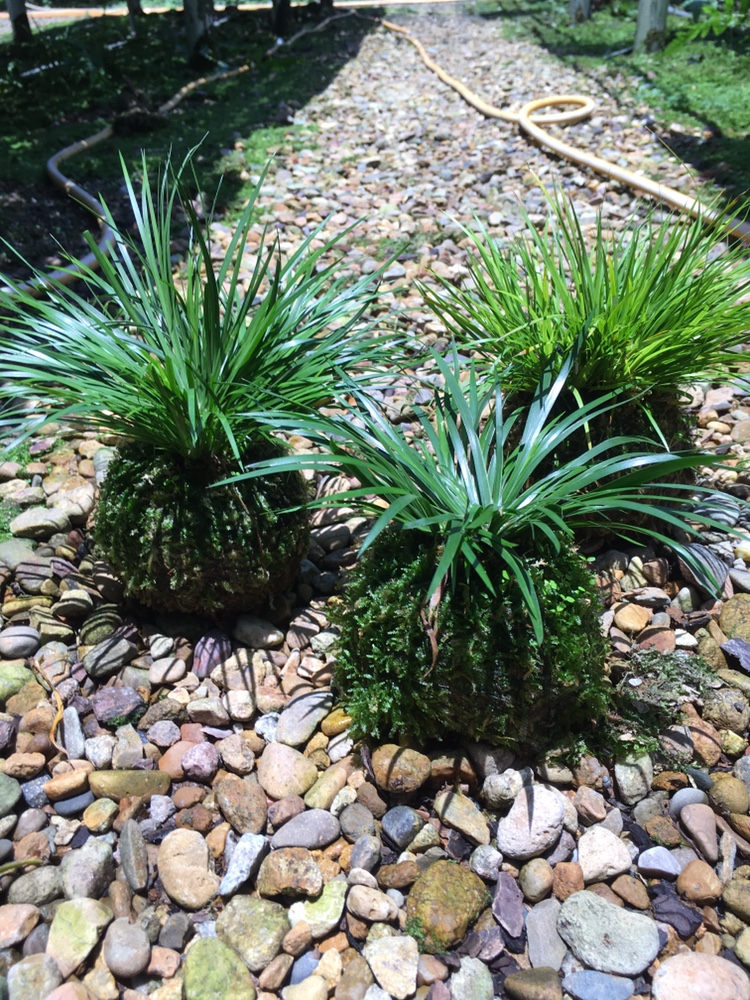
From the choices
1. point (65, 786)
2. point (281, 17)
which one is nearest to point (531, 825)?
point (65, 786)

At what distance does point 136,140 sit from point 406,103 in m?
2.85

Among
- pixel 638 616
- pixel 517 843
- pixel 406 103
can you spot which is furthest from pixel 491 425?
pixel 406 103

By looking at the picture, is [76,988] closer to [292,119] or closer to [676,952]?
[676,952]

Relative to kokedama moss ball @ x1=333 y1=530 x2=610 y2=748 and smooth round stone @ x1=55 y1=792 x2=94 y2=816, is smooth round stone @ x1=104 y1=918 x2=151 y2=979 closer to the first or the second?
smooth round stone @ x1=55 y1=792 x2=94 y2=816

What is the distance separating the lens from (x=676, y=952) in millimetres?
1597

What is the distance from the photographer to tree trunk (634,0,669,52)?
855cm

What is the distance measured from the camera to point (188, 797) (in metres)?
1.93

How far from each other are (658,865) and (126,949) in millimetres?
1124

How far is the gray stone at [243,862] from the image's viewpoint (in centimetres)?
172

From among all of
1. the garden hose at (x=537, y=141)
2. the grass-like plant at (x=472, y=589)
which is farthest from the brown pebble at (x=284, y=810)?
the garden hose at (x=537, y=141)

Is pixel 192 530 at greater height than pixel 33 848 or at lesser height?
greater

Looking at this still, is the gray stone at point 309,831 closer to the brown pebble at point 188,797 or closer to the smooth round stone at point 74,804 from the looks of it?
the brown pebble at point 188,797

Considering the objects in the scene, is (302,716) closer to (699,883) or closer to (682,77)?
(699,883)

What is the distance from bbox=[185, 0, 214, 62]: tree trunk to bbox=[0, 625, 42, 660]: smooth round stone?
951cm
